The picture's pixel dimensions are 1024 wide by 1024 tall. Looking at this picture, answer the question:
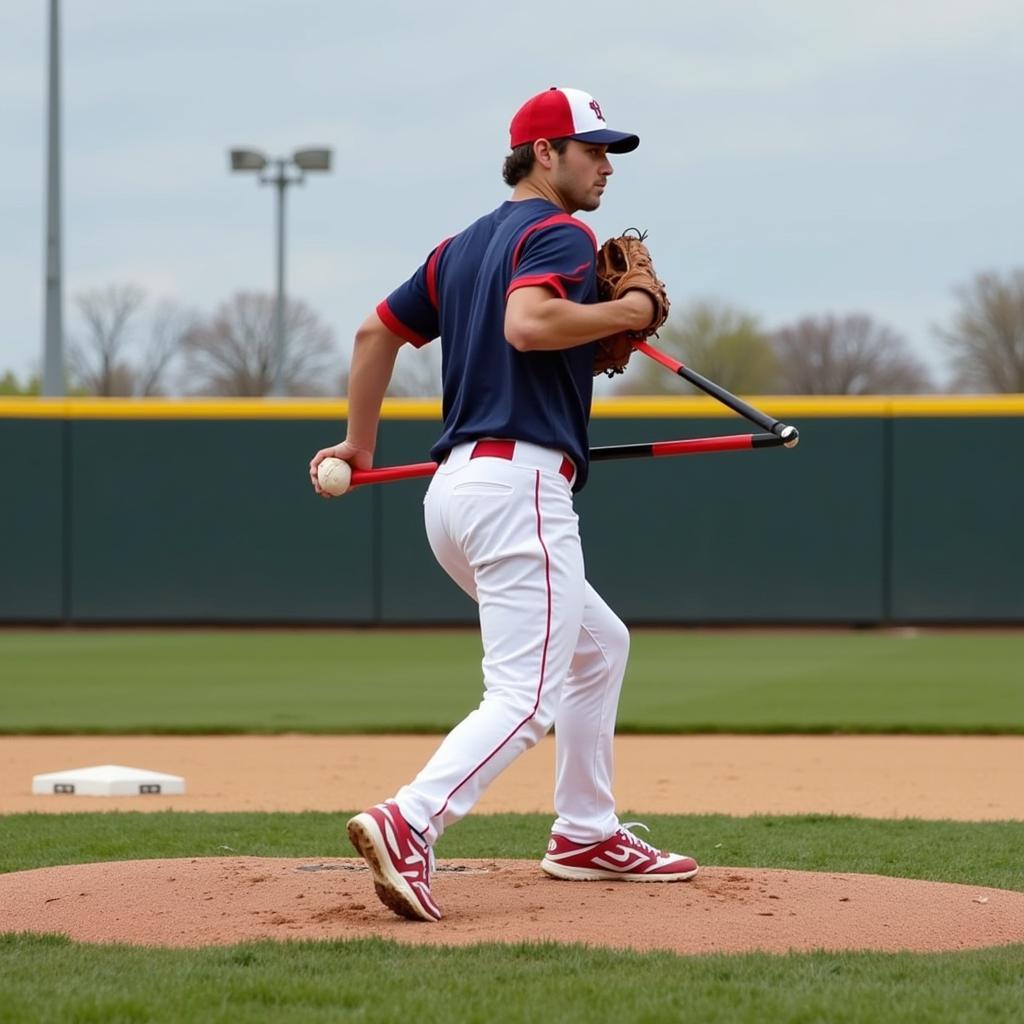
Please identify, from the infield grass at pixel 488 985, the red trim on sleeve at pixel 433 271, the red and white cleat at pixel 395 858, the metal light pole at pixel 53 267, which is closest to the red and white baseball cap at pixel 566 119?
the red trim on sleeve at pixel 433 271

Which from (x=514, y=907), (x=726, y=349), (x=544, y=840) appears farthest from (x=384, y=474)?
(x=726, y=349)

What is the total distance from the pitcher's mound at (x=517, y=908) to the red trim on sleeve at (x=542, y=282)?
1.37 metres

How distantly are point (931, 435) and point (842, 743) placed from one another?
8420 mm

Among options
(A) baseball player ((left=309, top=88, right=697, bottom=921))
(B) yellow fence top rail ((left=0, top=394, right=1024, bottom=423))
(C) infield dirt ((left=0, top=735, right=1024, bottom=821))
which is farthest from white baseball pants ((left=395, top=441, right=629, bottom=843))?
(B) yellow fence top rail ((left=0, top=394, right=1024, bottom=423))

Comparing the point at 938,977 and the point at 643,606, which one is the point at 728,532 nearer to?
the point at 643,606

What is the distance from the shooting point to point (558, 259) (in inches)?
152

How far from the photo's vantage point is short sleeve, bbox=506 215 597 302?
3.84 meters

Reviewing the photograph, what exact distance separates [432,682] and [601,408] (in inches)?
220

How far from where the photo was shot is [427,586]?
17719mm

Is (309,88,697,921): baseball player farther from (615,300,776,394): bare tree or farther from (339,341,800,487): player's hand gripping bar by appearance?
(615,300,776,394): bare tree

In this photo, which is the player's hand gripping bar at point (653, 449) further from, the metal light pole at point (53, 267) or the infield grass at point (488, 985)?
the metal light pole at point (53, 267)

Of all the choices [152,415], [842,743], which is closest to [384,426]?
[152,415]

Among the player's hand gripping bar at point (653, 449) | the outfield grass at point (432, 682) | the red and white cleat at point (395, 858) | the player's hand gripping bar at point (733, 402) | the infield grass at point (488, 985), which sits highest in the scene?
the player's hand gripping bar at point (733, 402)

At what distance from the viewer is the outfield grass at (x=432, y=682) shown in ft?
33.3
